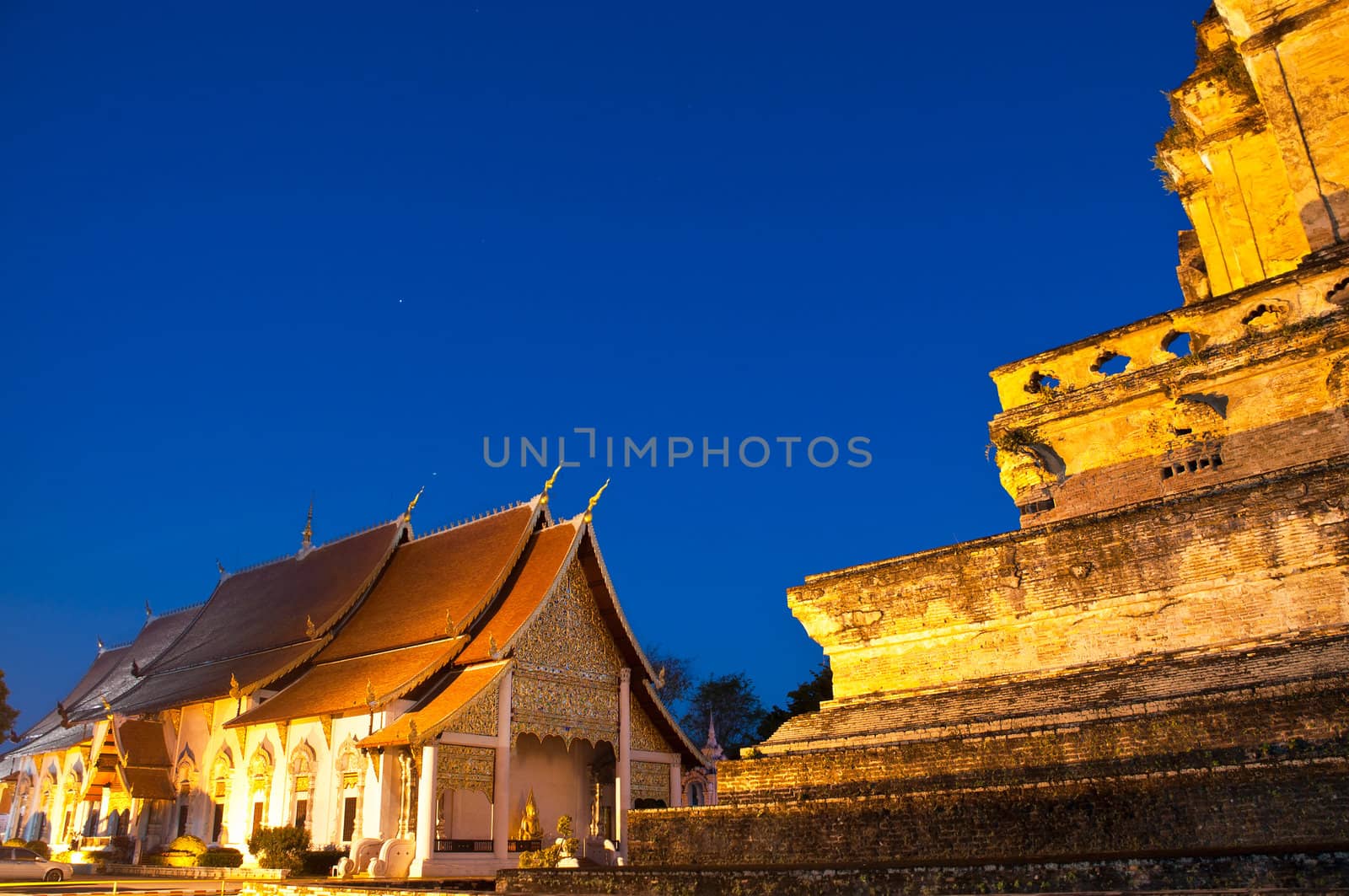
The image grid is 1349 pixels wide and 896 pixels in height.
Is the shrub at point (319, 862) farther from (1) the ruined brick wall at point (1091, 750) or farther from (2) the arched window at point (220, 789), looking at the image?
(1) the ruined brick wall at point (1091, 750)

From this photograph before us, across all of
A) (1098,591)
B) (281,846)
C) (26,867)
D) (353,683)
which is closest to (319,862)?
(281,846)

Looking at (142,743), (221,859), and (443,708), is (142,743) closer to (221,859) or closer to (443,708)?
(221,859)

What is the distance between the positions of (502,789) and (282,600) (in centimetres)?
923

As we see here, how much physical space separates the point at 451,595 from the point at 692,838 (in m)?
10.3

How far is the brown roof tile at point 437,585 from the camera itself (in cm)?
1709

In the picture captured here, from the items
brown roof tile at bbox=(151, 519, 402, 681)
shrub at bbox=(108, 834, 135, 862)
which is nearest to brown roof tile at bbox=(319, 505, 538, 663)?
brown roof tile at bbox=(151, 519, 402, 681)

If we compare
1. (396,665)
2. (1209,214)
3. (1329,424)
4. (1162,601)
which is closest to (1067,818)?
(1162,601)

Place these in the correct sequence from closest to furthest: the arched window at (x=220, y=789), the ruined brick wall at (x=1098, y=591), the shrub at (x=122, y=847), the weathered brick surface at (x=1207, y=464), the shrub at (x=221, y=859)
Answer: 1. the ruined brick wall at (x=1098, y=591)
2. the weathered brick surface at (x=1207, y=464)
3. the shrub at (x=221, y=859)
4. the arched window at (x=220, y=789)
5. the shrub at (x=122, y=847)

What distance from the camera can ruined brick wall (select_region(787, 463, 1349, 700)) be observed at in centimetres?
691

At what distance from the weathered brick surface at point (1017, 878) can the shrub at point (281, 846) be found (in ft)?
28.8

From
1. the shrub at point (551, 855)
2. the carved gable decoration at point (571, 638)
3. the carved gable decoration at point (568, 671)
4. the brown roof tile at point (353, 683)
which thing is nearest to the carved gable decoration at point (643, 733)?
the carved gable decoration at point (568, 671)

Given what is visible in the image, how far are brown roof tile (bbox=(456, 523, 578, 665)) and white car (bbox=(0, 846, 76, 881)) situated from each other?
643cm

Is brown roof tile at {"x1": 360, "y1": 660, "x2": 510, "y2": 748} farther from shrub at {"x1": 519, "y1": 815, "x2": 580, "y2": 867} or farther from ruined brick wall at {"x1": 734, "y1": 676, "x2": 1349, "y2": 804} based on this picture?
ruined brick wall at {"x1": 734, "y1": 676, "x2": 1349, "y2": 804}

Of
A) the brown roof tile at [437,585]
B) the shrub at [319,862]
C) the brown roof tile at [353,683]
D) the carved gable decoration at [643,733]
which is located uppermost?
the brown roof tile at [437,585]
